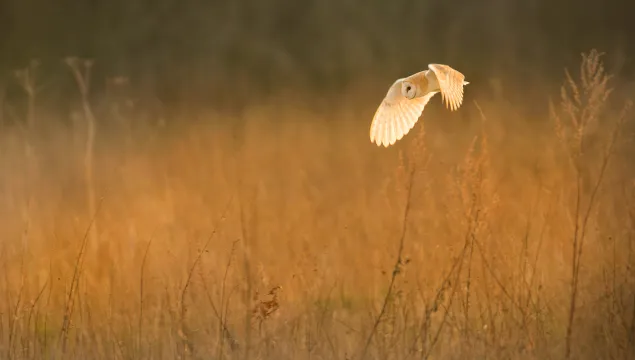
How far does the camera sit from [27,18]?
6227mm

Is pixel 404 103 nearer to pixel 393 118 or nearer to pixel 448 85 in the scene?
pixel 393 118

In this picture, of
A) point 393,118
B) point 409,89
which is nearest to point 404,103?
point 393,118

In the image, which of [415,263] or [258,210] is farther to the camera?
[258,210]

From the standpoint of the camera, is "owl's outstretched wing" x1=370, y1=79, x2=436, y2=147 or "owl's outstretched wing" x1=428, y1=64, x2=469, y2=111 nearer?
"owl's outstretched wing" x1=428, y1=64, x2=469, y2=111

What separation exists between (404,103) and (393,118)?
8 centimetres

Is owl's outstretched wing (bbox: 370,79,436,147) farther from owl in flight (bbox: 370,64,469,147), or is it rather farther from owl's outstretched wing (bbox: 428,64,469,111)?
owl's outstretched wing (bbox: 428,64,469,111)

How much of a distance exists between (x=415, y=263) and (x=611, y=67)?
1875mm

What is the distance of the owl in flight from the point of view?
12.1 ft

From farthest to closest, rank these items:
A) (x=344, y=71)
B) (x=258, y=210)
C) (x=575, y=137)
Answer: (x=344, y=71) → (x=258, y=210) → (x=575, y=137)

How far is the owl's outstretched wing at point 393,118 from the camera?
391cm

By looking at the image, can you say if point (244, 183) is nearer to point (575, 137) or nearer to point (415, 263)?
point (415, 263)

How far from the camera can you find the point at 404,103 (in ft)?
13.0

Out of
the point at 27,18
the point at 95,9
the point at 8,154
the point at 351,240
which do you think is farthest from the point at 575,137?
the point at 27,18

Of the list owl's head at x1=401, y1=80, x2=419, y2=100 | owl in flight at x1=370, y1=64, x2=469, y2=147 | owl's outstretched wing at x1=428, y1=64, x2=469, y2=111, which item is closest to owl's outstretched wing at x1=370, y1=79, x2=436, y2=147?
owl in flight at x1=370, y1=64, x2=469, y2=147
